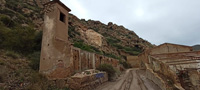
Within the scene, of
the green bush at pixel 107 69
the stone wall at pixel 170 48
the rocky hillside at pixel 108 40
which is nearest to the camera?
the green bush at pixel 107 69

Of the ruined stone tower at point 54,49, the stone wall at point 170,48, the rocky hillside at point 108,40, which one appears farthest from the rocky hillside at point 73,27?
the stone wall at point 170,48

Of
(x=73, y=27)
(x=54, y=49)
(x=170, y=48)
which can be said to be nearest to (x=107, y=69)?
(x=54, y=49)

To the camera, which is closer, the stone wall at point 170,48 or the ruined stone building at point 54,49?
the ruined stone building at point 54,49

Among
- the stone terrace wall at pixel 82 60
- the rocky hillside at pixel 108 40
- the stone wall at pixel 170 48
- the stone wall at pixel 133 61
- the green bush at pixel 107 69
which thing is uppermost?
the rocky hillside at pixel 108 40

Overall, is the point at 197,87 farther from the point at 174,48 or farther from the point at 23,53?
the point at 23,53

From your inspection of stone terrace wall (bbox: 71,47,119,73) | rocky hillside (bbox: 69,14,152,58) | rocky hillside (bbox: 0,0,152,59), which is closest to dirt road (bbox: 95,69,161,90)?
stone terrace wall (bbox: 71,47,119,73)

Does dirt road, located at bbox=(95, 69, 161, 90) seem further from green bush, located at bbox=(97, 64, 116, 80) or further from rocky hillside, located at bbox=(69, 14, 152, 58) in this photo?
rocky hillside, located at bbox=(69, 14, 152, 58)

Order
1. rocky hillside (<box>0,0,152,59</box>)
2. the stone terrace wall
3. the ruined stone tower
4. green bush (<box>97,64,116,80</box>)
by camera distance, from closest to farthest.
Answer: the ruined stone tower → the stone terrace wall → green bush (<box>97,64,116,80</box>) → rocky hillside (<box>0,0,152,59</box>)

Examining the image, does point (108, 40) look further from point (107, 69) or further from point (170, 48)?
point (107, 69)

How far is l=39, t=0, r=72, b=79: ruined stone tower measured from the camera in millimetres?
7395

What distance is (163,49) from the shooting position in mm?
18094

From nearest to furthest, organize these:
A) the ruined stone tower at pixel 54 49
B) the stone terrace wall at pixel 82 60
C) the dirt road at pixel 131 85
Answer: the ruined stone tower at pixel 54 49
the dirt road at pixel 131 85
the stone terrace wall at pixel 82 60

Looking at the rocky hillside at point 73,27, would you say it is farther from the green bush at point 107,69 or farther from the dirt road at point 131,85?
the dirt road at point 131,85

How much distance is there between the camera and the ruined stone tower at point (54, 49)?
7395 mm
